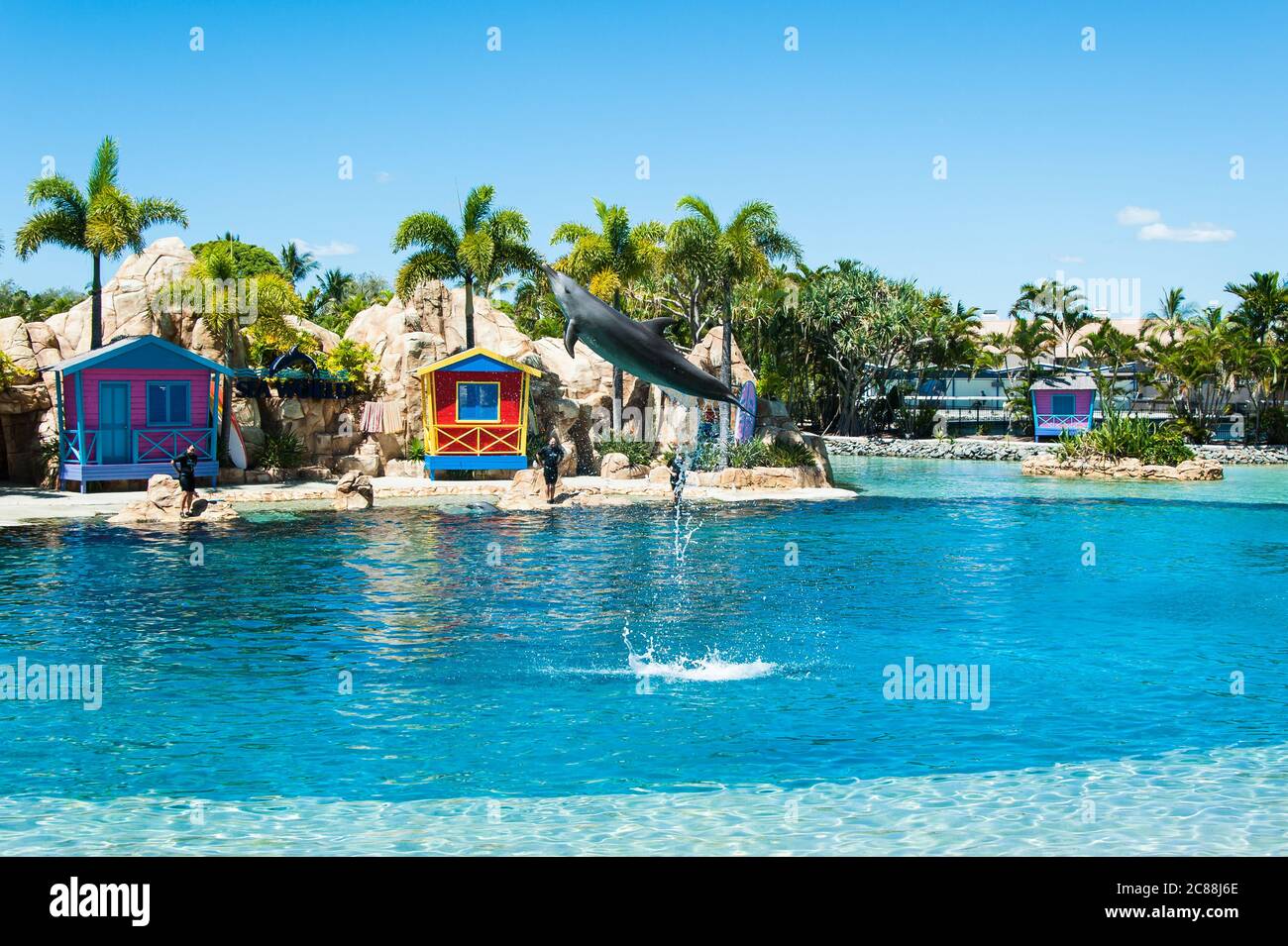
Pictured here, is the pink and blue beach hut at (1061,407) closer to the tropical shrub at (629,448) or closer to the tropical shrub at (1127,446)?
the tropical shrub at (1127,446)

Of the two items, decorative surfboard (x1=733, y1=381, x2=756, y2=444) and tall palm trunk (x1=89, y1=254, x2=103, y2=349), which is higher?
tall palm trunk (x1=89, y1=254, x2=103, y2=349)

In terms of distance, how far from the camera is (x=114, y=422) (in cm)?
2852

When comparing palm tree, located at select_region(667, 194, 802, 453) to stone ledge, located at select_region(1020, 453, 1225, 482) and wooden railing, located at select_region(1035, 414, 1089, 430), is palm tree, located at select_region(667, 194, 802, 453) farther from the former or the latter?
wooden railing, located at select_region(1035, 414, 1089, 430)

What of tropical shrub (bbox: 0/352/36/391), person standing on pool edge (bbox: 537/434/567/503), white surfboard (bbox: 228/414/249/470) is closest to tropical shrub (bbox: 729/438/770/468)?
person standing on pool edge (bbox: 537/434/567/503)

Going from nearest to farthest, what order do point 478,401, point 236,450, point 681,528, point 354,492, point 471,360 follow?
1. point 681,528
2. point 354,492
3. point 236,450
4. point 471,360
5. point 478,401

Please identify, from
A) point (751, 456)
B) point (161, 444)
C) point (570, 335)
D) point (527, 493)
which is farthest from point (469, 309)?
point (570, 335)

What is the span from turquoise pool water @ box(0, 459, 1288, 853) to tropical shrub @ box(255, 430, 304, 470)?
35.6ft

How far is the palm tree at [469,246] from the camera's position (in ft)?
115

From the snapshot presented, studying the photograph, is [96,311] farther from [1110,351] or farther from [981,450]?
[1110,351]

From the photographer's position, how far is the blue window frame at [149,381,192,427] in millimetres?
29281

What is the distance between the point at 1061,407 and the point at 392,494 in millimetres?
38971

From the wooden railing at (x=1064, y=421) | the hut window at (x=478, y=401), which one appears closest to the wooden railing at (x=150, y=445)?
the hut window at (x=478, y=401)

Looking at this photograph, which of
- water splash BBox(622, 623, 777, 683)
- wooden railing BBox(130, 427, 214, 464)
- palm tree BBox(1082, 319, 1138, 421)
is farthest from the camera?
palm tree BBox(1082, 319, 1138, 421)
